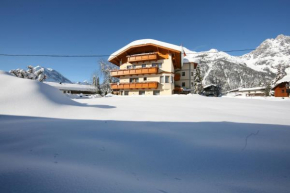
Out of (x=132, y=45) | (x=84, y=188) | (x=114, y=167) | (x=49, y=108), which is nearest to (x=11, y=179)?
(x=84, y=188)

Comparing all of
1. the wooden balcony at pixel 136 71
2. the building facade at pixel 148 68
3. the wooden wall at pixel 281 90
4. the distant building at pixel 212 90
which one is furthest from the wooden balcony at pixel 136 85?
the wooden wall at pixel 281 90

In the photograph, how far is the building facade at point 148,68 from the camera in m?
25.0

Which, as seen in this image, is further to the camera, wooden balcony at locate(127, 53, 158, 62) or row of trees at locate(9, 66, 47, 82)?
row of trees at locate(9, 66, 47, 82)

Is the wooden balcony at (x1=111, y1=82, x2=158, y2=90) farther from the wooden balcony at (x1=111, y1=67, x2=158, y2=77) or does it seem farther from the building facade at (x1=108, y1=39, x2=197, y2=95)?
the wooden balcony at (x1=111, y1=67, x2=158, y2=77)

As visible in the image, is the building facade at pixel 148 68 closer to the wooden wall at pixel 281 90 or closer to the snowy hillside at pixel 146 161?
the snowy hillside at pixel 146 161

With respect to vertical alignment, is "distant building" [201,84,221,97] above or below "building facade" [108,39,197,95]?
below

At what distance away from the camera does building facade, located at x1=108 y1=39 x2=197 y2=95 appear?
25.0 m

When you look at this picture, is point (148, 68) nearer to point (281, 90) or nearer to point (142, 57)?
point (142, 57)

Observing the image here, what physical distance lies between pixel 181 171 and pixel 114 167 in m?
1.02

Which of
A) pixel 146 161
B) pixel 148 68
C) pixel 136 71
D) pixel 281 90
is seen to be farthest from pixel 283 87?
pixel 146 161

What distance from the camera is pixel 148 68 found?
82.9 feet

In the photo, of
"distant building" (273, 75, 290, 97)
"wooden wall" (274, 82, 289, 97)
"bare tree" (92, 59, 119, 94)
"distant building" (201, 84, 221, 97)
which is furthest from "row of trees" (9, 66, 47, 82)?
"wooden wall" (274, 82, 289, 97)

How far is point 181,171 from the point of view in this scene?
2076mm

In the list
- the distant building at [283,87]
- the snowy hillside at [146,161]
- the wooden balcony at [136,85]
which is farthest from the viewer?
the distant building at [283,87]
